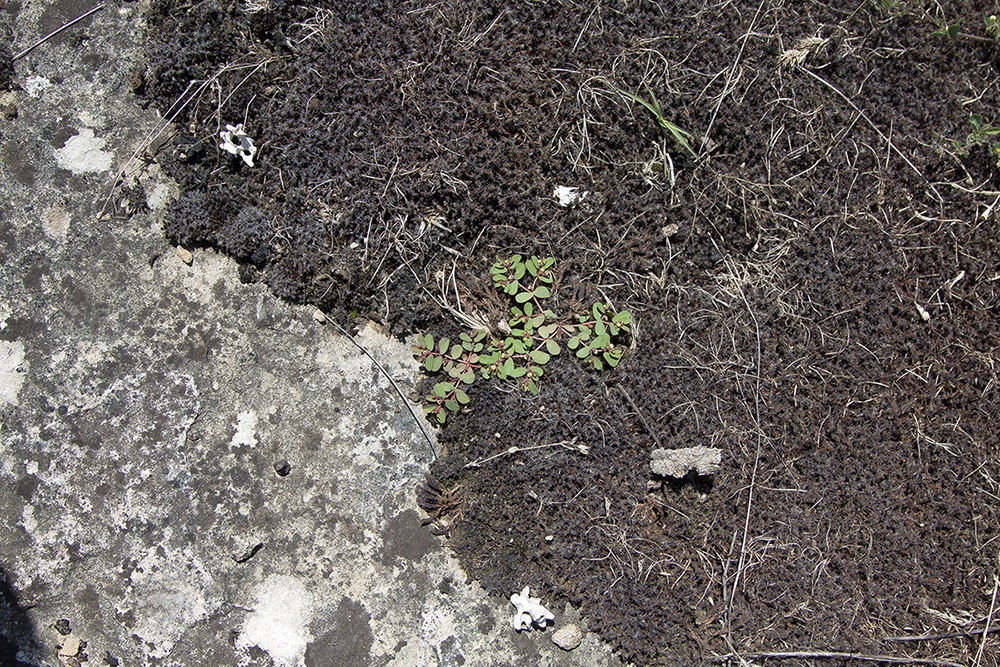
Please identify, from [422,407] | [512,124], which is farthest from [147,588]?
[512,124]

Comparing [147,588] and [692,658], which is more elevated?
[147,588]

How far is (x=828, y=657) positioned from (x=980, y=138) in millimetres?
2211

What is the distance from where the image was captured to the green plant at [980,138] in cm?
262

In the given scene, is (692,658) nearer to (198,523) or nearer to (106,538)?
(198,523)

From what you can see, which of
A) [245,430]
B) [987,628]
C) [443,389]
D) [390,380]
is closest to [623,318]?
[443,389]

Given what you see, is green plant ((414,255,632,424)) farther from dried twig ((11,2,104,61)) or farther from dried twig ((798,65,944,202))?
dried twig ((11,2,104,61))

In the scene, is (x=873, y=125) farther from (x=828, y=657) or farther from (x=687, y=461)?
(x=828, y=657)

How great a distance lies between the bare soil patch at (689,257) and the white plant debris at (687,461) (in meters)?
0.06

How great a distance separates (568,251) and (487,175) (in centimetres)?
47

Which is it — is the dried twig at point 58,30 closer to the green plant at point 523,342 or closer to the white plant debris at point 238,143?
the white plant debris at point 238,143

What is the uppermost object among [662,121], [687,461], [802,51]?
[802,51]

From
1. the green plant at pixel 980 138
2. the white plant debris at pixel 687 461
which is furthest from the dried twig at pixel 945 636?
the green plant at pixel 980 138

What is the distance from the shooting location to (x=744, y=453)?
2580 mm

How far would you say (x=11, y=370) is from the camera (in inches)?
108
